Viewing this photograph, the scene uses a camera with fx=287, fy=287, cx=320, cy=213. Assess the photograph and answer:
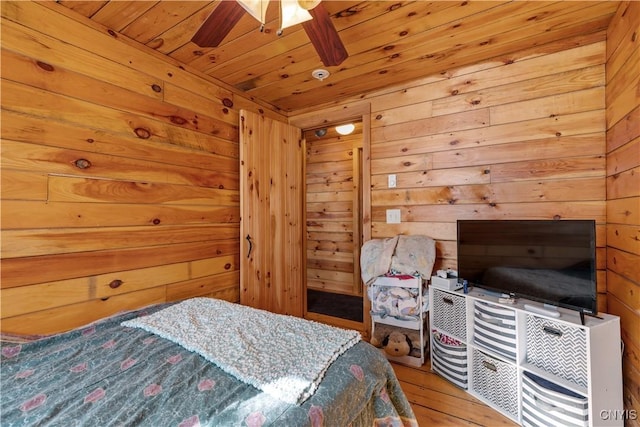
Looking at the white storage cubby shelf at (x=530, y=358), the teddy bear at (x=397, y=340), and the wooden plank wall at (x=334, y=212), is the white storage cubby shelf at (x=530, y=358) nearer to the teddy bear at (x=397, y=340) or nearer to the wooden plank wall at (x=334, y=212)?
the teddy bear at (x=397, y=340)

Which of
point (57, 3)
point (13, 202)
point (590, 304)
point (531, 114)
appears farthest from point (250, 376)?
point (531, 114)

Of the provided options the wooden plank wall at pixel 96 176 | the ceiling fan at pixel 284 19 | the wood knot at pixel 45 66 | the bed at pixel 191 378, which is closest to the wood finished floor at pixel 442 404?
the bed at pixel 191 378

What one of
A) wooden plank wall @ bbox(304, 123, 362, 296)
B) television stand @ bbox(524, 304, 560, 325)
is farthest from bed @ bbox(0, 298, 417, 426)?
wooden plank wall @ bbox(304, 123, 362, 296)

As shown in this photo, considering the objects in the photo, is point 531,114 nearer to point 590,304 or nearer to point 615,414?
point 590,304

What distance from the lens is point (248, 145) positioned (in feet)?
8.36

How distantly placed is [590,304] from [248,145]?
254cm

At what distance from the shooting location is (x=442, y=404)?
1852 millimetres

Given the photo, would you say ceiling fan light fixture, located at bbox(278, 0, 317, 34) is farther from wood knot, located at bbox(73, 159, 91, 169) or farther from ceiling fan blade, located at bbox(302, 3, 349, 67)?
wood knot, located at bbox(73, 159, 91, 169)

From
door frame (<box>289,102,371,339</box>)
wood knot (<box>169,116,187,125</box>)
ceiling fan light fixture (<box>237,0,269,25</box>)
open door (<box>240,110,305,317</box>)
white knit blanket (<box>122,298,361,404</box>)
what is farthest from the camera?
door frame (<box>289,102,371,339</box>)

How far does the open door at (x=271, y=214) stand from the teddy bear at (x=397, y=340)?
3.31 feet

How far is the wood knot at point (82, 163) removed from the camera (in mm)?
1625

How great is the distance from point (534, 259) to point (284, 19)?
1.92 meters

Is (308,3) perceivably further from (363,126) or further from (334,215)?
(334,215)

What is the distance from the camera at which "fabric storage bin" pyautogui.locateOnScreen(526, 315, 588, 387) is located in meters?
1.44
